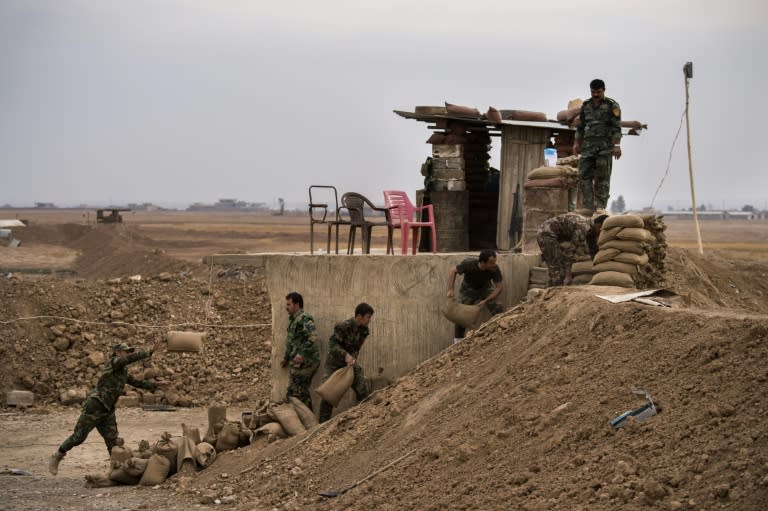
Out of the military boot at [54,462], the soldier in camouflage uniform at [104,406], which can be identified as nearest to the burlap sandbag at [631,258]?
the soldier in camouflage uniform at [104,406]

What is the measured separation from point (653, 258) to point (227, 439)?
16.2 feet

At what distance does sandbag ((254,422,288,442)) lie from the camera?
11039 millimetres

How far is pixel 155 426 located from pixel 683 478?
9.90 meters

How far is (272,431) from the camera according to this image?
11.1 m

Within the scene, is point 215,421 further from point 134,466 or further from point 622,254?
point 622,254

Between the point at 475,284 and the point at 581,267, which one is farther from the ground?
the point at 581,267

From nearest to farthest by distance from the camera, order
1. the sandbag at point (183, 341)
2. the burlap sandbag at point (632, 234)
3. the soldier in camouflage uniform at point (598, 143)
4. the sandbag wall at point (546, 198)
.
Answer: the burlap sandbag at point (632, 234) < the soldier in camouflage uniform at point (598, 143) < the sandbag at point (183, 341) < the sandbag wall at point (546, 198)

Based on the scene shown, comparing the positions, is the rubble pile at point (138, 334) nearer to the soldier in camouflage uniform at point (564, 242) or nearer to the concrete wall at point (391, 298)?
the concrete wall at point (391, 298)

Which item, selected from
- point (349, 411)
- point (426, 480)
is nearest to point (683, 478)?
point (426, 480)

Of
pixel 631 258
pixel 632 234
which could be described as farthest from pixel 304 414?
pixel 632 234

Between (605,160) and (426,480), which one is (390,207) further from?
(426,480)

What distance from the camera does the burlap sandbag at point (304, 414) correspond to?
11.4m

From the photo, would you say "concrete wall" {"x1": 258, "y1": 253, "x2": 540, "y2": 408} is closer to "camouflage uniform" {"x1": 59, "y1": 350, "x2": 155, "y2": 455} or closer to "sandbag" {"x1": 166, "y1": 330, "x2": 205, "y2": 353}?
"sandbag" {"x1": 166, "y1": 330, "x2": 205, "y2": 353}

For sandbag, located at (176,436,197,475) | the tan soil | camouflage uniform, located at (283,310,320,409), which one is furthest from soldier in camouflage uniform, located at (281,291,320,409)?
sandbag, located at (176,436,197,475)
